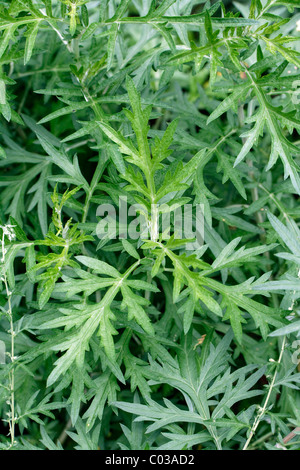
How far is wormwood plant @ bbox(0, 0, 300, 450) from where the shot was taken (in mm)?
1212

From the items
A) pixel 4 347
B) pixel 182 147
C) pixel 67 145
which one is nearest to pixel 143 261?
pixel 182 147

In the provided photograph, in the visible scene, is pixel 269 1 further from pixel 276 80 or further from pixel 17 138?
pixel 17 138

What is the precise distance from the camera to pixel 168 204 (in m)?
1.23

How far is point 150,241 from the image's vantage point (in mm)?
1202

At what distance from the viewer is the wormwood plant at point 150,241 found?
1212mm

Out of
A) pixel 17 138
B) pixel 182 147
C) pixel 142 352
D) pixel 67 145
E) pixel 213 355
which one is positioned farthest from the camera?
pixel 17 138

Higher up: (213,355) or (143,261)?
(143,261)

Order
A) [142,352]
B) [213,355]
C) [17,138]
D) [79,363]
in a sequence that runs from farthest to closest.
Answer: [17,138], [142,352], [213,355], [79,363]

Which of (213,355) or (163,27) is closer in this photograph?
(163,27)
